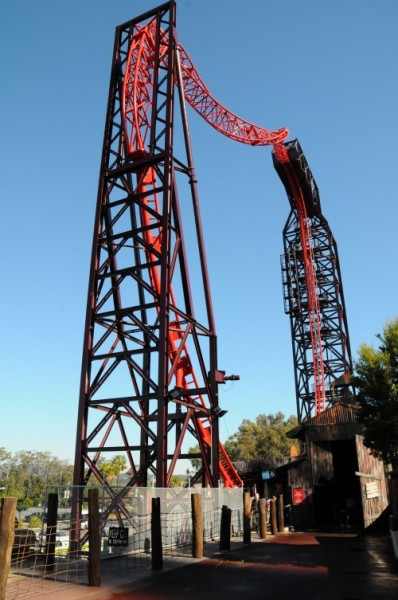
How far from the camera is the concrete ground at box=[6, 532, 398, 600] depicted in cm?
909

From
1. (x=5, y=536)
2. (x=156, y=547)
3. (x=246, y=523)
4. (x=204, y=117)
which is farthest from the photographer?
(x=204, y=117)

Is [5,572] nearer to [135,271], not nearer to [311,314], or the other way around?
[135,271]

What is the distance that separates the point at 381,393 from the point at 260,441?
2770 inches

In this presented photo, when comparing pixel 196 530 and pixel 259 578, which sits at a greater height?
pixel 196 530

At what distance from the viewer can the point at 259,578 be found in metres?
10.7

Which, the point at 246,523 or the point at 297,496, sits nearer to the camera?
the point at 246,523

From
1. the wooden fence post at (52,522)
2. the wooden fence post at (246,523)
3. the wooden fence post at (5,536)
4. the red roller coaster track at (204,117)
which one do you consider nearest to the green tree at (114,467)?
the red roller coaster track at (204,117)

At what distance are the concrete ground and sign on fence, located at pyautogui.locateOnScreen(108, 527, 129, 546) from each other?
746mm

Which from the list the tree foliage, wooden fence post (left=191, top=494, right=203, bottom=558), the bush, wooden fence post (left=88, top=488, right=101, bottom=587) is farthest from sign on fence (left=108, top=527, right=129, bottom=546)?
the tree foliage

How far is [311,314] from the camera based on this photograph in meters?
41.9

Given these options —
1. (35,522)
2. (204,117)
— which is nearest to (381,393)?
(204,117)

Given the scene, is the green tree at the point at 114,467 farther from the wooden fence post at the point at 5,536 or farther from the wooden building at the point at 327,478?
the wooden fence post at the point at 5,536

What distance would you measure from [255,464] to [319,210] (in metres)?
24.8

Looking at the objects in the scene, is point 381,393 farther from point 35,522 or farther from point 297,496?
point 35,522
